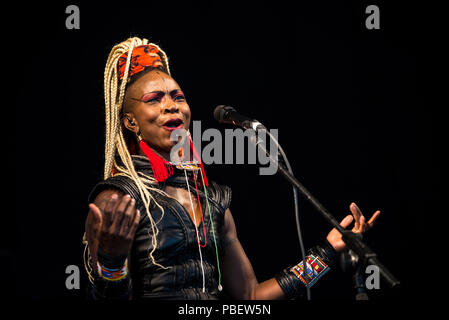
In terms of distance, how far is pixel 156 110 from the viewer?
8.66ft

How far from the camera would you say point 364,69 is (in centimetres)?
348

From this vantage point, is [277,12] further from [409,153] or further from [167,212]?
[167,212]

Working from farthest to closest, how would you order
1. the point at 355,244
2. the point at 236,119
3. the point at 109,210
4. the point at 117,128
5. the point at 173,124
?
the point at 117,128 → the point at 173,124 → the point at 236,119 → the point at 109,210 → the point at 355,244

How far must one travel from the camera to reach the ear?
2.71 metres

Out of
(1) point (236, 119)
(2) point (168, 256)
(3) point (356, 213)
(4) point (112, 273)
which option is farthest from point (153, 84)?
(3) point (356, 213)

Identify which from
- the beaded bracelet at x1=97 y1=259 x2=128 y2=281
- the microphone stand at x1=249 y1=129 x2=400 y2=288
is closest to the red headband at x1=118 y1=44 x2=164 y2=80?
the microphone stand at x1=249 y1=129 x2=400 y2=288

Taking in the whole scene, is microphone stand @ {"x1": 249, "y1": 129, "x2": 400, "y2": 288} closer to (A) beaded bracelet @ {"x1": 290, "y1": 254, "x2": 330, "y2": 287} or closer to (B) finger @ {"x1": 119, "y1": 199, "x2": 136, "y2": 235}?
(B) finger @ {"x1": 119, "y1": 199, "x2": 136, "y2": 235}

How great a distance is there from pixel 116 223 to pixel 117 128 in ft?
3.04

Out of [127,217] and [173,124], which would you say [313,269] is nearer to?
[173,124]

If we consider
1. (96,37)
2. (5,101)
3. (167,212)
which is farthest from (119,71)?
(167,212)

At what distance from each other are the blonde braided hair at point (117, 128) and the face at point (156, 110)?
A: 0.07m

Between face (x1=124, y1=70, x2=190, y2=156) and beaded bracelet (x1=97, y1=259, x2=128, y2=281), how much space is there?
742 millimetres

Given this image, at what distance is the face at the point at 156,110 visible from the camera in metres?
2.62

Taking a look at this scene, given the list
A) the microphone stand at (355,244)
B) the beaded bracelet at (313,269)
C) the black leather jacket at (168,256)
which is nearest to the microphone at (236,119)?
the microphone stand at (355,244)
